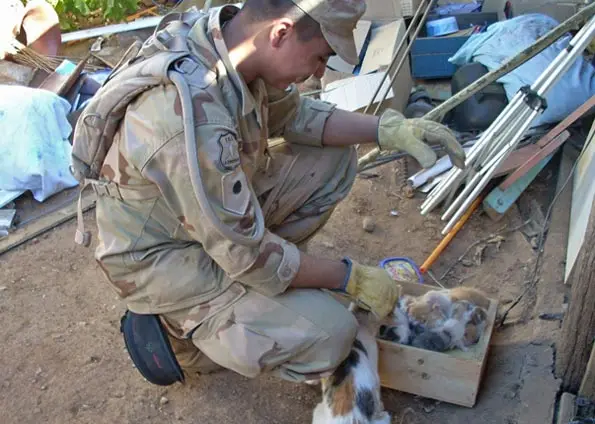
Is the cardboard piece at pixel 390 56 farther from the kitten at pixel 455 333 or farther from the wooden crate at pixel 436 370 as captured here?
the wooden crate at pixel 436 370

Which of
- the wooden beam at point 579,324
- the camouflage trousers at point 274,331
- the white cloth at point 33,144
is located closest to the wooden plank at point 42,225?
the white cloth at point 33,144

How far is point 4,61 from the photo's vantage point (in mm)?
5754

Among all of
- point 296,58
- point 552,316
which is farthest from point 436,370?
point 296,58

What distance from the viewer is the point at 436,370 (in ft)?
9.30

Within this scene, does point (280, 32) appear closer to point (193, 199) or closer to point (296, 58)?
point (296, 58)

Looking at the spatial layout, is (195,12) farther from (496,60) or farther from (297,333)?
(496,60)

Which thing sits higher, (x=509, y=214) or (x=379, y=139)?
(x=379, y=139)

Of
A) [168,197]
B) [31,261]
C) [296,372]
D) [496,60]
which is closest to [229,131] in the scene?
[168,197]

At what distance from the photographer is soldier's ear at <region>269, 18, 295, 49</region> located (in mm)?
2365

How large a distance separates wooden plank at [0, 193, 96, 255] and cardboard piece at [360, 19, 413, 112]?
2074 millimetres

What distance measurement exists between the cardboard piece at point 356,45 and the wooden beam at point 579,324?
285 cm

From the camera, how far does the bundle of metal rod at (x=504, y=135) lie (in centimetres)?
369

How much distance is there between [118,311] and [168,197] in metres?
1.40

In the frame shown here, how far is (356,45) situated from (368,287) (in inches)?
112
